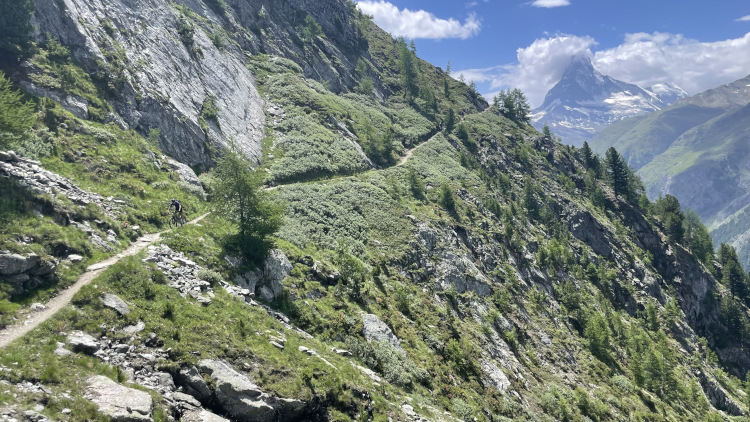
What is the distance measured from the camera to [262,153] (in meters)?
65.8

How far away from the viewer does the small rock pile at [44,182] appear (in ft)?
75.5

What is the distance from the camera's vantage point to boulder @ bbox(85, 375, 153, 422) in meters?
12.6

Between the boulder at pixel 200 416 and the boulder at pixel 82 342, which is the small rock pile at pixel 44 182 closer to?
the boulder at pixel 82 342

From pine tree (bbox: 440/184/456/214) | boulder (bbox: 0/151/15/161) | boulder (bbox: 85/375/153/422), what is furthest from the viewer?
pine tree (bbox: 440/184/456/214)

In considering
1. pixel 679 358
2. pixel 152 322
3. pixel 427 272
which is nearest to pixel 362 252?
pixel 427 272

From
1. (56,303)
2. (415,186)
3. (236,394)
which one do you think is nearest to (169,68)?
(415,186)

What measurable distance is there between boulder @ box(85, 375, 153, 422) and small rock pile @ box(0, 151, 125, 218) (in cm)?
1631

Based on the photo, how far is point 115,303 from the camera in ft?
57.4

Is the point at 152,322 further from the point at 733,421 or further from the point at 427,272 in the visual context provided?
the point at 733,421

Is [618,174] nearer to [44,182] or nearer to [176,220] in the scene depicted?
[176,220]

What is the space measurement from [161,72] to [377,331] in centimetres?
5222

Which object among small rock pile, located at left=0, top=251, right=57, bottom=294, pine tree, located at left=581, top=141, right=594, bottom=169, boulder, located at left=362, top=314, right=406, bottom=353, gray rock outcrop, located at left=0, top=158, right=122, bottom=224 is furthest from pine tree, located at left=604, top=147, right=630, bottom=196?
small rock pile, located at left=0, top=251, right=57, bottom=294

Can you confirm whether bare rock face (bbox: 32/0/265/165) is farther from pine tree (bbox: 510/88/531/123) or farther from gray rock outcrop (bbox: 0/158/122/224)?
pine tree (bbox: 510/88/531/123)

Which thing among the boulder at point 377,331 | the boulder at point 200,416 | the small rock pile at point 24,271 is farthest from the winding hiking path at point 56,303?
the boulder at point 377,331
